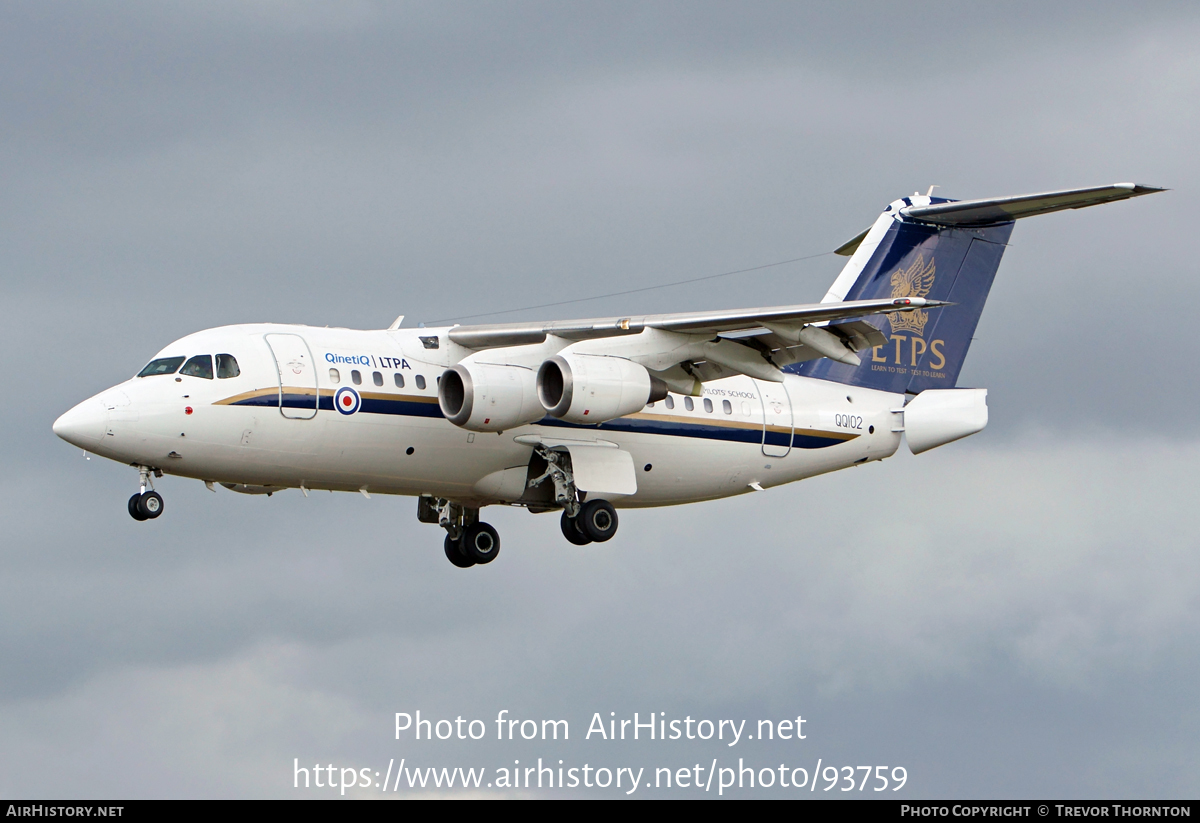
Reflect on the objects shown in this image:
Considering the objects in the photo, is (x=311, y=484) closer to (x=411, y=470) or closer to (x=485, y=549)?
(x=411, y=470)

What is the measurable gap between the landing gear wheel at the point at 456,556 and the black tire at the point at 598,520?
2.61 metres

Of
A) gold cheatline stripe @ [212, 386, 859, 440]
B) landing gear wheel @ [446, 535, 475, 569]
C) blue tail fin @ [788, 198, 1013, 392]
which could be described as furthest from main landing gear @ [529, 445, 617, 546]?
blue tail fin @ [788, 198, 1013, 392]

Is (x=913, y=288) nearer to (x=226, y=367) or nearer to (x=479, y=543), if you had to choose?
(x=479, y=543)

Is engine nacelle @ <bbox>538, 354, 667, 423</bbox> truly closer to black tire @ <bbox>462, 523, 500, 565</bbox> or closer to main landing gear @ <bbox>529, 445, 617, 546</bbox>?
main landing gear @ <bbox>529, 445, 617, 546</bbox>

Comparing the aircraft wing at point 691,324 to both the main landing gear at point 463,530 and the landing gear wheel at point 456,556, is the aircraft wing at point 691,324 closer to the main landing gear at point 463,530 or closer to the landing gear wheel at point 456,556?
the main landing gear at point 463,530

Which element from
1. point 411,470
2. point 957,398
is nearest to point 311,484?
point 411,470

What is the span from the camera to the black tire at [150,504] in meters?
21.2

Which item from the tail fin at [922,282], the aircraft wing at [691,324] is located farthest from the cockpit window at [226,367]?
the tail fin at [922,282]

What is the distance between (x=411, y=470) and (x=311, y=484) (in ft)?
4.41

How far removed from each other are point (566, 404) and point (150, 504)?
5438 millimetres

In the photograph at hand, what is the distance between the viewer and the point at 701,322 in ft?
73.5

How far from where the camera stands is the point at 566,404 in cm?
2223

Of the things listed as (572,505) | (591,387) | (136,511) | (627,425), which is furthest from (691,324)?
(136,511)

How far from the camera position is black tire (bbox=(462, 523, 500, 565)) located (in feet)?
84.1
